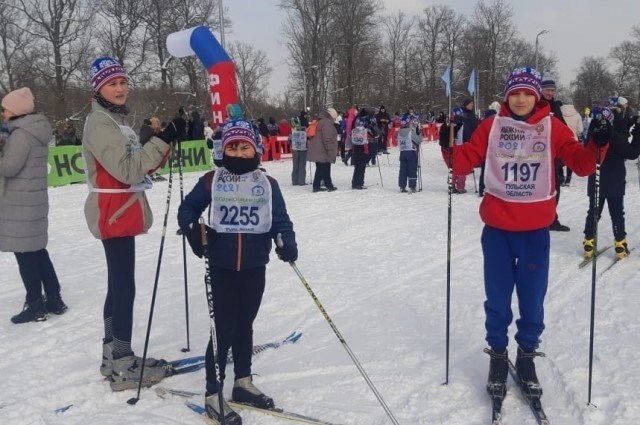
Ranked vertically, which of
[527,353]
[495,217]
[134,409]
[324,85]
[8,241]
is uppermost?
[324,85]

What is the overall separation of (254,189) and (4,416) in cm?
219

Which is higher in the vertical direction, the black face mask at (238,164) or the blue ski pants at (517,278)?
the black face mask at (238,164)

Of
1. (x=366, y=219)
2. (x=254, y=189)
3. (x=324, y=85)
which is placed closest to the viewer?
(x=254, y=189)

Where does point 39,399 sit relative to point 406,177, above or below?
below

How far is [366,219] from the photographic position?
9.42 meters


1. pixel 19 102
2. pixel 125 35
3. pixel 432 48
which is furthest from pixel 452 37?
pixel 19 102

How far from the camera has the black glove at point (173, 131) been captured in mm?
3469

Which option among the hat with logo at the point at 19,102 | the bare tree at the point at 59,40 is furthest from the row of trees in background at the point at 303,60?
the hat with logo at the point at 19,102

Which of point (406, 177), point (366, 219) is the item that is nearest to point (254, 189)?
point (366, 219)

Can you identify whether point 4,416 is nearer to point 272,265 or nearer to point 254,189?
point 254,189

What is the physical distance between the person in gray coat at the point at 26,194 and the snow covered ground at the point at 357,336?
1.30 ft

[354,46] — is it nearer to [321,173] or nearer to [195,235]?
[321,173]

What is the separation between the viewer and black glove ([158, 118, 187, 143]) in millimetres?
3469

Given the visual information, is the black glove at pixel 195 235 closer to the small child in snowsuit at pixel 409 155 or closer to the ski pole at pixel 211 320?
the ski pole at pixel 211 320
